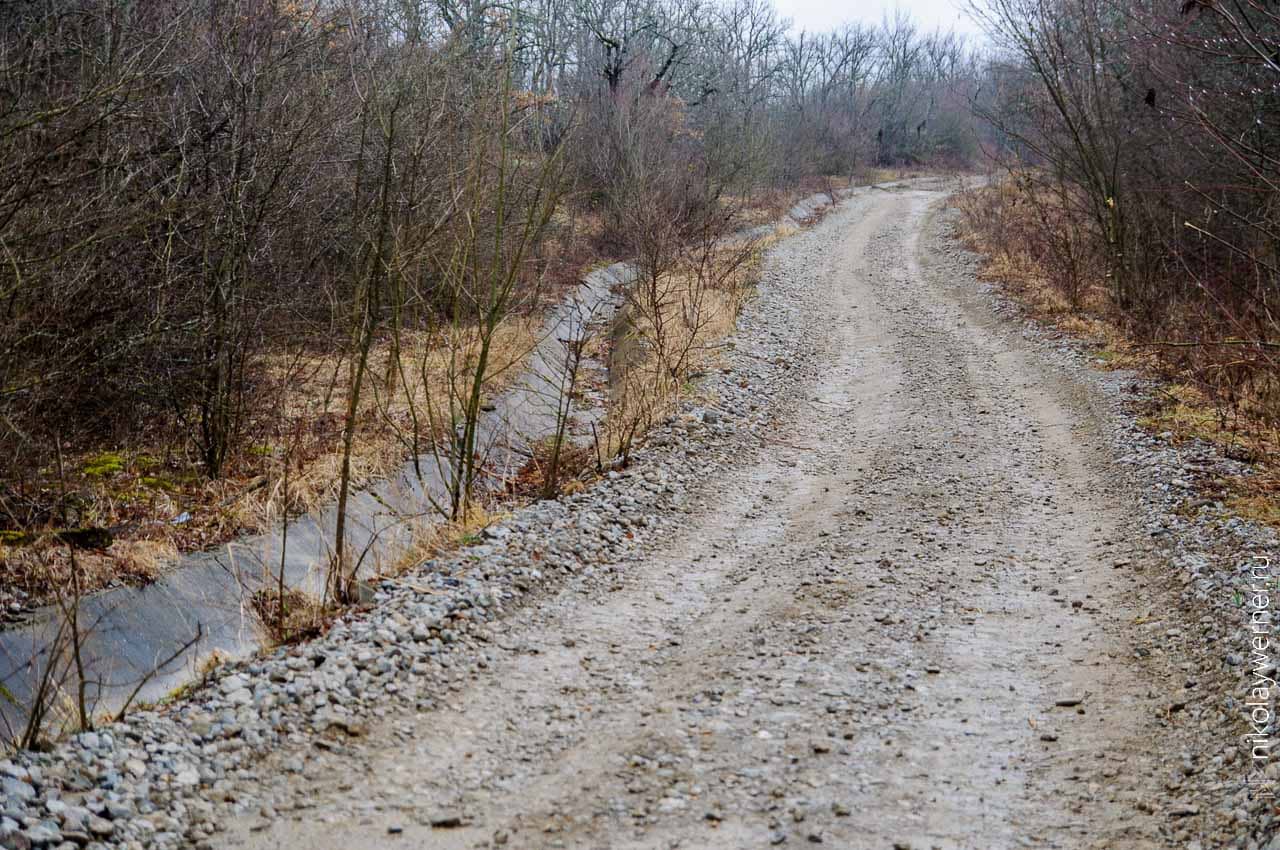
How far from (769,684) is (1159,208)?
36.7ft

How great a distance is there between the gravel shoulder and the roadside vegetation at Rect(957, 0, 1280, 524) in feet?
4.27

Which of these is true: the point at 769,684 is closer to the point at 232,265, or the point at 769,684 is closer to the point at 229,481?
the point at 229,481

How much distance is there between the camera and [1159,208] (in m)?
12.9

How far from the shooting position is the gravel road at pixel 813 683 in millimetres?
3684

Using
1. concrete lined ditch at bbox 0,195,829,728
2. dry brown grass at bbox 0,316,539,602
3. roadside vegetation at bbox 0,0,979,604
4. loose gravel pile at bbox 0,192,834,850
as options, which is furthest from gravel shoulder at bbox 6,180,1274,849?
dry brown grass at bbox 0,316,539,602

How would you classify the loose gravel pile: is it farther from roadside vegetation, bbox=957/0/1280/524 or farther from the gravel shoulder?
roadside vegetation, bbox=957/0/1280/524

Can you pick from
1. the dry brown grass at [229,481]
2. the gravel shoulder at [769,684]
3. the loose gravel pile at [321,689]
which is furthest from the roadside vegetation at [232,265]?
the gravel shoulder at [769,684]

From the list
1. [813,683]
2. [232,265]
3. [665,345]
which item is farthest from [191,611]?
[665,345]

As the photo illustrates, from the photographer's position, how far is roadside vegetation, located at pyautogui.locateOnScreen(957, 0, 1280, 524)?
8.83 metres

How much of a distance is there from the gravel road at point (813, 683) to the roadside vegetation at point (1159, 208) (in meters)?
1.19

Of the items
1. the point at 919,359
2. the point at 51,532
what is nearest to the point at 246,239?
the point at 51,532

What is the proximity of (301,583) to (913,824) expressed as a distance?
4097 mm

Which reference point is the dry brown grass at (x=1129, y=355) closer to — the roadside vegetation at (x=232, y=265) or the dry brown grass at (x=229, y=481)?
the roadside vegetation at (x=232, y=265)

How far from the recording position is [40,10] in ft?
24.9
